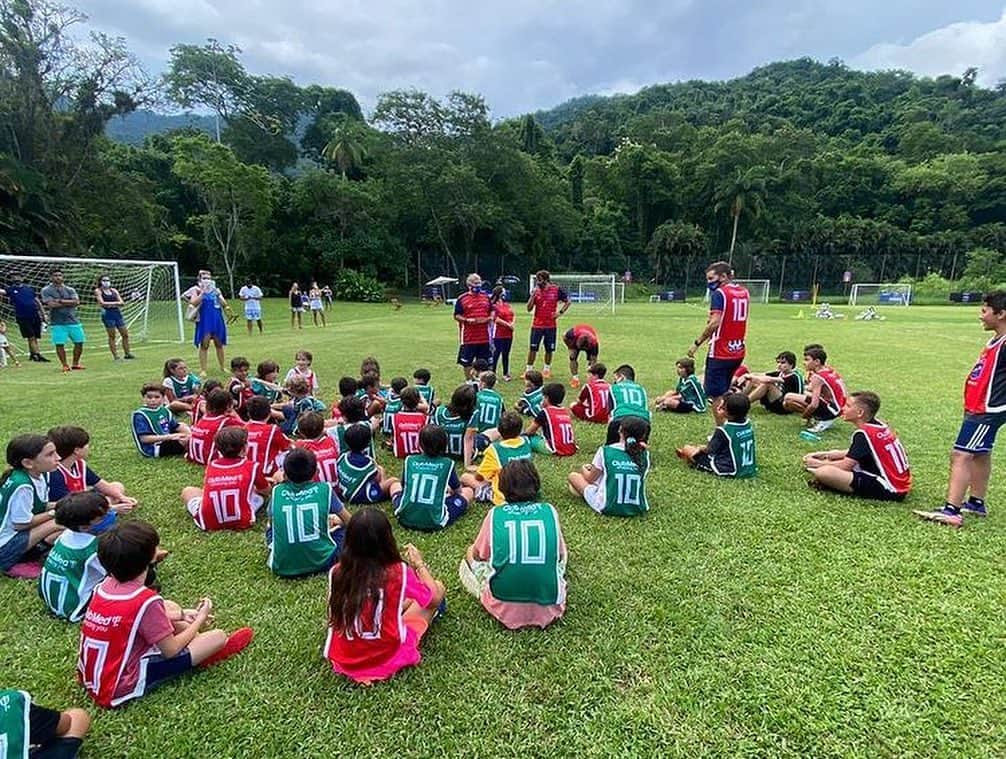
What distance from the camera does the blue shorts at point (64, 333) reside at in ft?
36.0

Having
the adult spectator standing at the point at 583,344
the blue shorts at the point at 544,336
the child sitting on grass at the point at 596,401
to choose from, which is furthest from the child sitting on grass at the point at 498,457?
the blue shorts at the point at 544,336

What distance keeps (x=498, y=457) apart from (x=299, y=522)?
71.3 inches

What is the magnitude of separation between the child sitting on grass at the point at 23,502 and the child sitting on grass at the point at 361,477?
1.95 metres

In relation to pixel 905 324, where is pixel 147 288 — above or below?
above

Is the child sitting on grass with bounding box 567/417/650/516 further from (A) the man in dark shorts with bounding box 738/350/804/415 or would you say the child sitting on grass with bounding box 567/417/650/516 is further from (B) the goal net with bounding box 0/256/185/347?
(B) the goal net with bounding box 0/256/185/347

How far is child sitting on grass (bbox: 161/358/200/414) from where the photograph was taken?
731 centimetres

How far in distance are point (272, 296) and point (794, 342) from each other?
36.0 metres

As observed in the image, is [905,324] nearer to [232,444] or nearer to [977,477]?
[977,477]

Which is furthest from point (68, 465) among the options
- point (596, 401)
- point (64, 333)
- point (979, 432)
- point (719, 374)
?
point (64, 333)

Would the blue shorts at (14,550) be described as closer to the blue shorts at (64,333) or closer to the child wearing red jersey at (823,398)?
the child wearing red jersey at (823,398)

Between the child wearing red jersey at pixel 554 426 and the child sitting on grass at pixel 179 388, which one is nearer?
the child wearing red jersey at pixel 554 426

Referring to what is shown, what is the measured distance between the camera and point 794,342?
1595 cm

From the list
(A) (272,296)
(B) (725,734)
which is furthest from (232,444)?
(A) (272,296)

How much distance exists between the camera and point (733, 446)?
525 centimetres
